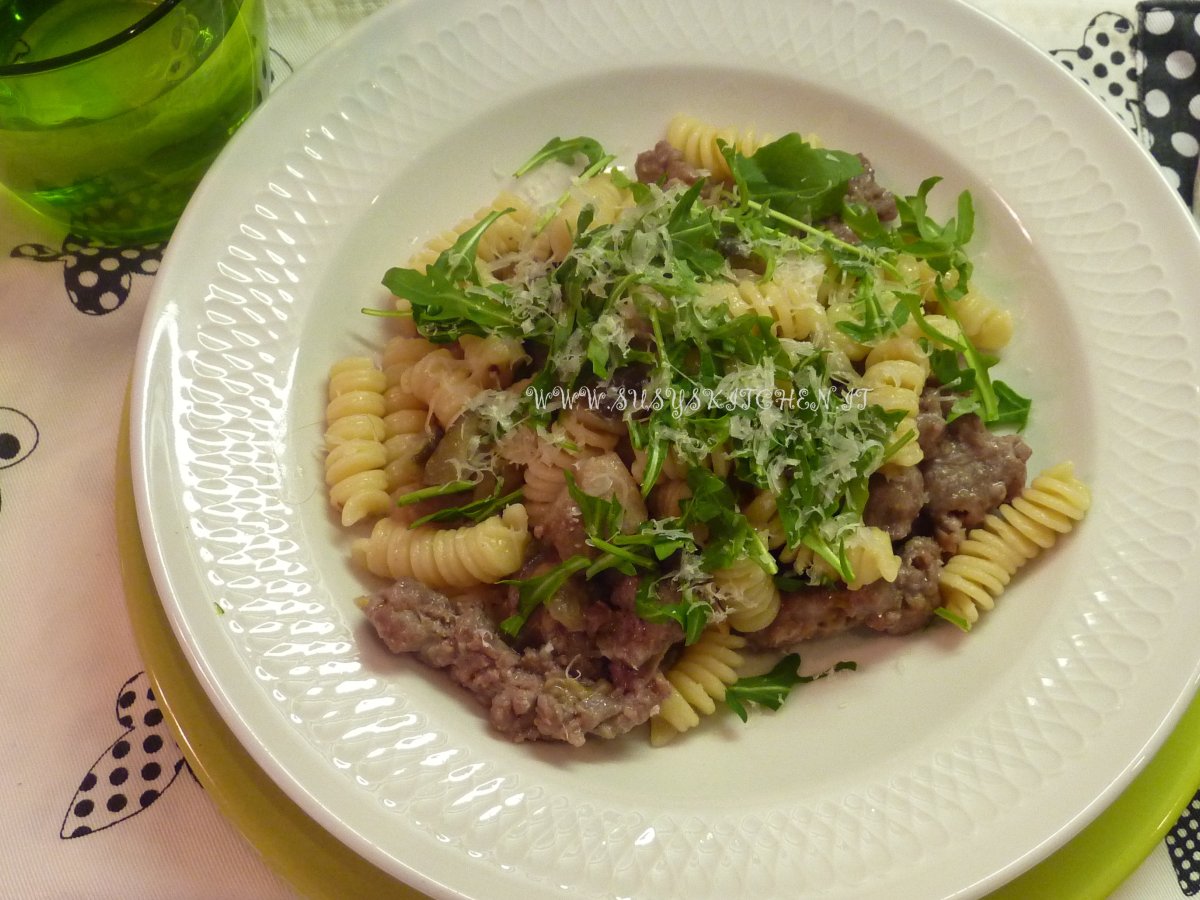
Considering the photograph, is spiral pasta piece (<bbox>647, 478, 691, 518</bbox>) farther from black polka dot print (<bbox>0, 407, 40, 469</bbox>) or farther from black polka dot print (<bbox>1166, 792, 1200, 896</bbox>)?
black polka dot print (<bbox>0, 407, 40, 469</bbox>)

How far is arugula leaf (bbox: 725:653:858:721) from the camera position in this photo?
2.63 metres

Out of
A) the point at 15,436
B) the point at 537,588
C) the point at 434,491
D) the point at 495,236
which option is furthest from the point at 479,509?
the point at 15,436

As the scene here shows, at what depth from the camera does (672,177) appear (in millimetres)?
3295

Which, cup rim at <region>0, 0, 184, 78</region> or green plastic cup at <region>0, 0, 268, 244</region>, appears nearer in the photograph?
cup rim at <region>0, 0, 184, 78</region>

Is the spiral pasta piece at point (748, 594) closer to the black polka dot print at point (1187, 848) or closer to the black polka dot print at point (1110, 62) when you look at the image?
the black polka dot print at point (1187, 848)

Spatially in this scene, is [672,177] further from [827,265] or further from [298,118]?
[298,118]

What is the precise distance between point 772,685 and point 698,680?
0.22 metres

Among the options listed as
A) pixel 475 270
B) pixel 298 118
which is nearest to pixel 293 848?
pixel 475 270

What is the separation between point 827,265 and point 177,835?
8.28 feet

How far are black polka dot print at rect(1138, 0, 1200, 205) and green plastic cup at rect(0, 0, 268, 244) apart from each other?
3509 mm

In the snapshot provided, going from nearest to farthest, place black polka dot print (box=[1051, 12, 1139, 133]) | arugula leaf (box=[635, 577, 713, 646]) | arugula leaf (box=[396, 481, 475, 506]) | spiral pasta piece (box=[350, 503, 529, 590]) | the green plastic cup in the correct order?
arugula leaf (box=[635, 577, 713, 646]) < spiral pasta piece (box=[350, 503, 529, 590]) < arugula leaf (box=[396, 481, 475, 506]) < the green plastic cup < black polka dot print (box=[1051, 12, 1139, 133])

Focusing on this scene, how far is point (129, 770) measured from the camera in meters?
2.50

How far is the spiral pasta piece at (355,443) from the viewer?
2699 millimetres

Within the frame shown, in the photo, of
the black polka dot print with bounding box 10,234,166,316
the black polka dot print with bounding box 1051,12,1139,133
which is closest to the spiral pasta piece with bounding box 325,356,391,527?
the black polka dot print with bounding box 10,234,166,316
